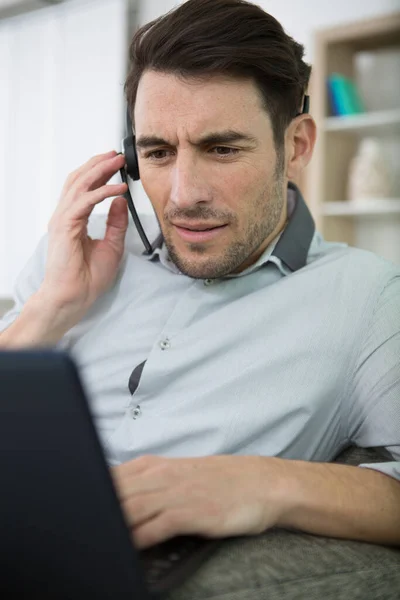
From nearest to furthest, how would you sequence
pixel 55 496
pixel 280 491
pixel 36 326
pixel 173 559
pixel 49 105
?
pixel 55 496
pixel 173 559
pixel 280 491
pixel 36 326
pixel 49 105

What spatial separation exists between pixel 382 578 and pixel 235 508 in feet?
0.66

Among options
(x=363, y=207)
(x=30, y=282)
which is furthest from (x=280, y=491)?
(x=363, y=207)

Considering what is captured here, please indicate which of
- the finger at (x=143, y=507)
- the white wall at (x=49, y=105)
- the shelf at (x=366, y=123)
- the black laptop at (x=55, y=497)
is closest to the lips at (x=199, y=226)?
the finger at (x=143, y=507)

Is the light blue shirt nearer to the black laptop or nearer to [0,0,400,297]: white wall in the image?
the black laptop

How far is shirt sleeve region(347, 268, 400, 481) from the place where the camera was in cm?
98

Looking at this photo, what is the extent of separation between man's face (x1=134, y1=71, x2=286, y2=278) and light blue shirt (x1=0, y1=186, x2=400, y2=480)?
64 mm

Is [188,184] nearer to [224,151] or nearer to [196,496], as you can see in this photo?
[224,151]

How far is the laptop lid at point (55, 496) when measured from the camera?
42 cm

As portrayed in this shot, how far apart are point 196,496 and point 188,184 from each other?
1.84 ft

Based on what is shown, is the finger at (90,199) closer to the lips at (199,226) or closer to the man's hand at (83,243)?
the man's hand at (83,243)

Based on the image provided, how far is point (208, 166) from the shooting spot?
1.14m

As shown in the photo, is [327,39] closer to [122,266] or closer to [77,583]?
[122,266]

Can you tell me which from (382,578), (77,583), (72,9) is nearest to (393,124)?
(72,9)

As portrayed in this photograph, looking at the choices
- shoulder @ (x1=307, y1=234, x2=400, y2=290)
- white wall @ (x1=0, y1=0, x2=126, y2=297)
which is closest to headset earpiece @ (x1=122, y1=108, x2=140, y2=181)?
shoulder @ (x1=307, y1=234, x2=400, y2=290)
